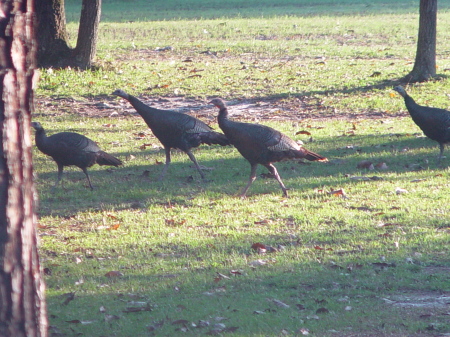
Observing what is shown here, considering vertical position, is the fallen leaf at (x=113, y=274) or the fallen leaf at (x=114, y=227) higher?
the fallen leaf at (x=113, y=274)

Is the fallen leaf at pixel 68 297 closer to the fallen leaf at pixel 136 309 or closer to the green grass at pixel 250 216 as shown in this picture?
the green grass at pixel 250 216

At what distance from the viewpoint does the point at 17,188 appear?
3.36 meters

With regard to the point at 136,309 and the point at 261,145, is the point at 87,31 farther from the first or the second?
the point at 136,309

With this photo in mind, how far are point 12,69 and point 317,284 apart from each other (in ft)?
11.7

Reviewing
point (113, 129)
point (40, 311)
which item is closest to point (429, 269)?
point (40, 311)

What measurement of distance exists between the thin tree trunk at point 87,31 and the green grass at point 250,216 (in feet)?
1.58

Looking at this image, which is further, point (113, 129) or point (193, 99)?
point (193, 99)

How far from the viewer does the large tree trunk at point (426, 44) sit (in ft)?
51.4

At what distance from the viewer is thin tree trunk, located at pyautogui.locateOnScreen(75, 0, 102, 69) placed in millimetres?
17453

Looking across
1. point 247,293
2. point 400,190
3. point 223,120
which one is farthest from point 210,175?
point 247,293

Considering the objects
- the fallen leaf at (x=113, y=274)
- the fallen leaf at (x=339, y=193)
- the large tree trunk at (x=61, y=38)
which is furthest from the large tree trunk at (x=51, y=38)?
the fallen leaf at (x=113, y=274)

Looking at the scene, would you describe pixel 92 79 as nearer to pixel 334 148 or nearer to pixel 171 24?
pixel 334 148

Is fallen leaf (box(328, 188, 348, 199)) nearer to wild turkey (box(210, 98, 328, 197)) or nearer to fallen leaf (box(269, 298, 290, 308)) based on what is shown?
wild turkey (box(210, 98, 328, 197))

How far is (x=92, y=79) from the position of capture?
56.2 feet
